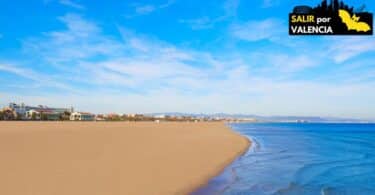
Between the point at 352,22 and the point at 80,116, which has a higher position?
the point at 352,22

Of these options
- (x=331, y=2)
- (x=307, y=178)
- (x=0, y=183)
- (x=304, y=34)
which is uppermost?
(x=331, y=2)

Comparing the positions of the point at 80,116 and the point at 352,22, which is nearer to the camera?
the point at 352,22

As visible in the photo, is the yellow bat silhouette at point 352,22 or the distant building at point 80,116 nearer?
the yellow bat silhouette at point 352,22

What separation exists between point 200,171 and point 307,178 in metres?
4.02

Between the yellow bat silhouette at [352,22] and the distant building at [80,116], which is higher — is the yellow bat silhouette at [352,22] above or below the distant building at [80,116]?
above

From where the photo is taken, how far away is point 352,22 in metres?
12.4

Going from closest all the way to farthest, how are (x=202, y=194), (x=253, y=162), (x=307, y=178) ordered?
1. (x=202, y=194)
2. (x=307, y=178)
3. (x=253, y=162)

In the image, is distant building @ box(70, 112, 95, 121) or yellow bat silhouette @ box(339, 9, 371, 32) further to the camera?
distant building @ box(70, 112, 95, 121)

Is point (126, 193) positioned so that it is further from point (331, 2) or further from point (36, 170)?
point (331, 2)

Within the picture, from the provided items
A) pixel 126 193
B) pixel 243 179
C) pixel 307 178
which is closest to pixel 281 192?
pixel 243 179

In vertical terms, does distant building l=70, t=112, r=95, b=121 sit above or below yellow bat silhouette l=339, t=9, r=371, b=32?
below

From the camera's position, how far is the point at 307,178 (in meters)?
12.1

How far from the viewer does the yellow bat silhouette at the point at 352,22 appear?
12.3 m

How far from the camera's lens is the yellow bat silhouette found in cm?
1226
